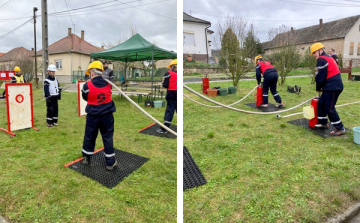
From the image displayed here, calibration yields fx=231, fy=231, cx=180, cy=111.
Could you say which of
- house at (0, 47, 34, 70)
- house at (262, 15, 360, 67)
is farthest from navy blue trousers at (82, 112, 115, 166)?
house at (262, 15, 360, 67)

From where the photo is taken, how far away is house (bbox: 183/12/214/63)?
80.0 ft

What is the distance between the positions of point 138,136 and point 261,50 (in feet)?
61.2

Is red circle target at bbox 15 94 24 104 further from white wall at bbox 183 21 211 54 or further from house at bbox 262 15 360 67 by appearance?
house at bbox 262 15 360 67

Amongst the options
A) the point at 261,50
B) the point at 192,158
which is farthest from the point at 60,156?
the point at 261,50

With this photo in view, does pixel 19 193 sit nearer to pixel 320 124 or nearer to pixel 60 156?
pixel 60 156

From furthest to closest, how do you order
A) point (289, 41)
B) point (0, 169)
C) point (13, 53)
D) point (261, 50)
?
1. point (261, 50)
2. point (13, 53)
3. point (289, 41)
4. point (0, 169)

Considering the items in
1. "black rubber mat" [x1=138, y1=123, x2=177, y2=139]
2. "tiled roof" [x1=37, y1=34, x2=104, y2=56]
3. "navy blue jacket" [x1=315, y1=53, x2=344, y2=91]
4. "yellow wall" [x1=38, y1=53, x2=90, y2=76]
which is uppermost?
"tiled roof" [x1=37, y1=34, x2=104, y2=56]

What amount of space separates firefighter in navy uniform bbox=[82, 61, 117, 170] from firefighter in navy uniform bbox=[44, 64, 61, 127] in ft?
8.39

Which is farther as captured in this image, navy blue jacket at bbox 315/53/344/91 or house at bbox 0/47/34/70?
house at bbox 0/47/34/70

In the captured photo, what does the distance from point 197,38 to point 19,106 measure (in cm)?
2262

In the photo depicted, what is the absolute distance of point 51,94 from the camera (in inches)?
193

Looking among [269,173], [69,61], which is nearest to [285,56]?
[269,173]

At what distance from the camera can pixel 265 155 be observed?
3.19 m

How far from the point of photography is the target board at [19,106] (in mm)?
4387
